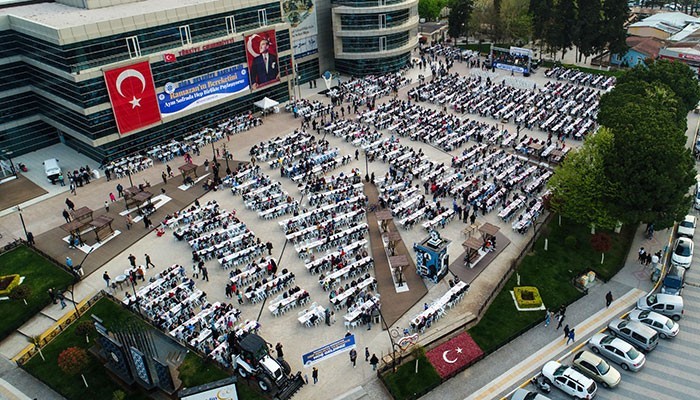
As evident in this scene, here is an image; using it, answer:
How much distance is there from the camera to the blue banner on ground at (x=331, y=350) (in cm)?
3603

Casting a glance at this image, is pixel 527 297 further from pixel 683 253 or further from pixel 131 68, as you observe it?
pixel 131 68

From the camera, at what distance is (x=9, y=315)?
42094mm

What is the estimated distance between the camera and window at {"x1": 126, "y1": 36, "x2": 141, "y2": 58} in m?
61.1

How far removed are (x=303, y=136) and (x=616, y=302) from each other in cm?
4072

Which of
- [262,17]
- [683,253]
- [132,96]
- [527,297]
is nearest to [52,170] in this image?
[132,96]

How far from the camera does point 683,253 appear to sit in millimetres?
44188

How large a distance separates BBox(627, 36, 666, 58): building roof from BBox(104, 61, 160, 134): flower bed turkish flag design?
75.7 meters

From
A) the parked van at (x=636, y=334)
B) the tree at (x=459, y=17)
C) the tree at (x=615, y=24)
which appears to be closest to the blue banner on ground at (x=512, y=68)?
the tree at (x=615, y=24)

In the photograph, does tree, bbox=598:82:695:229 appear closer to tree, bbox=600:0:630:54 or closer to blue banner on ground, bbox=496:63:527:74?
blue banner on ground, bbox=496:63:527:74

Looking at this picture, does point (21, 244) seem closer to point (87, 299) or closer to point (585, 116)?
point (87, 299)

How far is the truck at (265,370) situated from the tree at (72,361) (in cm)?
989

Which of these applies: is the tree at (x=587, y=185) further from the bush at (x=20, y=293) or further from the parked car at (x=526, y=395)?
the bush at (x=20, y=293)

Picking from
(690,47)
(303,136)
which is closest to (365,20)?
(303,136)

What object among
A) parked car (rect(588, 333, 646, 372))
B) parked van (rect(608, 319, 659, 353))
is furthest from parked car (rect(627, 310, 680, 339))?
parked car (rect(588, 333, 646, 372))
